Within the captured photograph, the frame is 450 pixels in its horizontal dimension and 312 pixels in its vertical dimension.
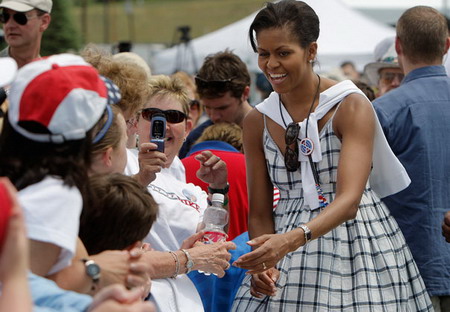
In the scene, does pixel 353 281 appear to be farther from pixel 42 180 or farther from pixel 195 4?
pixel 195 4

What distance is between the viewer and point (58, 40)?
39.7 meters

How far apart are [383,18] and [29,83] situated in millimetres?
25518

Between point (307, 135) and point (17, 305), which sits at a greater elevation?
point (307, 135)

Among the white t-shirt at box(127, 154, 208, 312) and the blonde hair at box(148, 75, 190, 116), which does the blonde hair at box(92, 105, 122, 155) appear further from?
the blonde hair at box(148, 75, 190, 116)

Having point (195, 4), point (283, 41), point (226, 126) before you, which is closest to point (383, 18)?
point (226, 126)

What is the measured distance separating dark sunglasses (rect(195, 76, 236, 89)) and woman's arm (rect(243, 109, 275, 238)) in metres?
2.24

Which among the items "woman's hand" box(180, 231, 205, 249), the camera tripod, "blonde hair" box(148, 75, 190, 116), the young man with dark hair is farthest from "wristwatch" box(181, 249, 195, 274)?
the camera tripod

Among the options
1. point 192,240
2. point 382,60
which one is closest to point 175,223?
point 192,240

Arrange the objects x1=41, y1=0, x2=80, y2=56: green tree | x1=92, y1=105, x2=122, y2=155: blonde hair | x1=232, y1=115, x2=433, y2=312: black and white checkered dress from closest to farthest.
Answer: x1=92, y1=105, x2=122, y2=155: blonde hair
x1=232, y1=115, x2=433, y2=312: black and white checkered dress
x1=41, y1=0, x2=80, y2=56: green tree

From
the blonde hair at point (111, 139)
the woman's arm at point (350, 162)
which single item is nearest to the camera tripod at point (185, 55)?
the woman's arm at point (350, 162)

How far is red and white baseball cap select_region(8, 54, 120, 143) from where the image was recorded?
7.56 ft

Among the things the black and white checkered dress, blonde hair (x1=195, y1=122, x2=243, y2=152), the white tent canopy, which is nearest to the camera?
the black and white checkered dress

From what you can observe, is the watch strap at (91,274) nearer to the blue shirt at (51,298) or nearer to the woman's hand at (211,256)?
the blue shirt at (51,298)

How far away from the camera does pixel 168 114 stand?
4.21m
